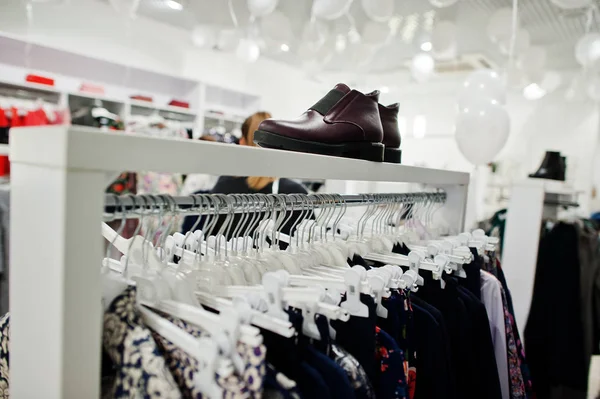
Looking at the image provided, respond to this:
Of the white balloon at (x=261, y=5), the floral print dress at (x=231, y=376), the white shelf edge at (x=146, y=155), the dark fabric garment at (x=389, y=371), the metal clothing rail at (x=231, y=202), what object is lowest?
the dark fabric garment at (x=389, y=371)

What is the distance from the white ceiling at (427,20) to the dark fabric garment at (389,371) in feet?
9.10

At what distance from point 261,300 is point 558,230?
73.6 inches

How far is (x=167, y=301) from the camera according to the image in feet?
2.02

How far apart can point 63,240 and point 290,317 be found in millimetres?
347

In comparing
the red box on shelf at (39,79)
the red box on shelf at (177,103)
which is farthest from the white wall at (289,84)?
the red box on shelf at (39,79)

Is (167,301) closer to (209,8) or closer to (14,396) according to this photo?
(14,396)

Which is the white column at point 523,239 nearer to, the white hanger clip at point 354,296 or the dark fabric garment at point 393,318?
the dark fabric garment at point 393,318

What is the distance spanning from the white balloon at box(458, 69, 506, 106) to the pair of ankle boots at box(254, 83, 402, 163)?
1.60 metres

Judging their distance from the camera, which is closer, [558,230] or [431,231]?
[431,231]

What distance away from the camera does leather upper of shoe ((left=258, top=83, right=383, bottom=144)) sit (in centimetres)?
82

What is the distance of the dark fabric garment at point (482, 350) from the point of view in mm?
938

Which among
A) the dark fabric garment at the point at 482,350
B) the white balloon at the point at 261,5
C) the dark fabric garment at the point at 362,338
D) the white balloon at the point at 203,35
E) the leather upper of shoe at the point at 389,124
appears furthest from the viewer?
the white balloon at the point at 203,35

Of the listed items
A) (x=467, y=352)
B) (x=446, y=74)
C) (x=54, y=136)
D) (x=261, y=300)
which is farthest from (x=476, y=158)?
(x=446, y=74)

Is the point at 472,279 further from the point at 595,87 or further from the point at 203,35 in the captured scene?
the point at 595,87
